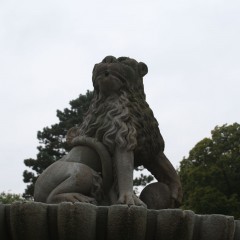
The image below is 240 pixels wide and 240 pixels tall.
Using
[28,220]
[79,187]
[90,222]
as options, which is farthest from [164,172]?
[28,220]

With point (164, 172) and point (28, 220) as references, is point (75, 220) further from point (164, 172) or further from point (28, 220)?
point (164, 172)

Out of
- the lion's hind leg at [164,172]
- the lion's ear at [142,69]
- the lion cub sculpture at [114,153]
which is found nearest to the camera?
the lion cub sculpture at [114,153]

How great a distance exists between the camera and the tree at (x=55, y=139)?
30.1 m

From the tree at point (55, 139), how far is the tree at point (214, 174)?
6360mm

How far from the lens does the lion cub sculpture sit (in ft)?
17.3

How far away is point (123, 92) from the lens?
19.3 feet

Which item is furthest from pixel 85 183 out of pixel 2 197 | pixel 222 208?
pixel 2 197

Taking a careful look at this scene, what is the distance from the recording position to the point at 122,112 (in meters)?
5.68

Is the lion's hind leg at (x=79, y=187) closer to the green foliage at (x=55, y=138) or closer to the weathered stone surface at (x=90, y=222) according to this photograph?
the weathered stone surface at (x=90, y=222)

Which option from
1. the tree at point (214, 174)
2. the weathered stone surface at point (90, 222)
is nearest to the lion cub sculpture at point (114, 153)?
the weathered stone surface at point (90, 222)

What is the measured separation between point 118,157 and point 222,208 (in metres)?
22.5

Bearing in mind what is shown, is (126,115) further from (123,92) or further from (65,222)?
(65,222)

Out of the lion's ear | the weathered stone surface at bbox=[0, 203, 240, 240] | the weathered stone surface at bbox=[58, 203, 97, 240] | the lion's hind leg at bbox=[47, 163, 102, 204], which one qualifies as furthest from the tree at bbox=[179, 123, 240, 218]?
the weathered stone surface at bbox=[58, 203, 97, 240]

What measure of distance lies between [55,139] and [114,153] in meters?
26.4
